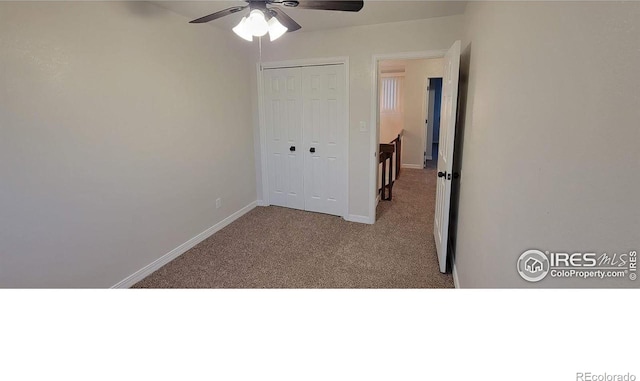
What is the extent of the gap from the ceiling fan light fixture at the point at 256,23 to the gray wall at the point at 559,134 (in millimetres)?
1317

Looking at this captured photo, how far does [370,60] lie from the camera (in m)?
3.49

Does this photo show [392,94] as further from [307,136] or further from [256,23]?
[256,23]

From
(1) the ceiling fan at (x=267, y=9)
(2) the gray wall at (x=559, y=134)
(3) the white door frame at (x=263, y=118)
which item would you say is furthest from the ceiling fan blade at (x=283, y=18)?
(3) the white door frame at (x=263, y=118)

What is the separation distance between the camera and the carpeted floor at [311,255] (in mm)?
2650

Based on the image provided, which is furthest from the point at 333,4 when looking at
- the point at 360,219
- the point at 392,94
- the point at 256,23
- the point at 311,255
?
the point at 392,94

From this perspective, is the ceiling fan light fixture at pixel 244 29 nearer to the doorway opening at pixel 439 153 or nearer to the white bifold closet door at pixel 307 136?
the doorway opening at pixel 439 153

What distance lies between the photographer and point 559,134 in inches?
33.0

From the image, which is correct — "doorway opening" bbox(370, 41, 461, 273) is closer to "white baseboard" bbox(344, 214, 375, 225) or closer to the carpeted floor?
"white baseboard" bbox(344, 214, 375, 225)

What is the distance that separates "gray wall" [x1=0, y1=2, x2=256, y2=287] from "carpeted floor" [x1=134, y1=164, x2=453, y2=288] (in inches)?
15.5

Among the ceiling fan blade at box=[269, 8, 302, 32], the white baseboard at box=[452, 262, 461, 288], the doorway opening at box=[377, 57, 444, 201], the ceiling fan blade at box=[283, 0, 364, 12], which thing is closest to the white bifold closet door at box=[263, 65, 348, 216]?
the ceiling fan blade at box=[269, 8, 302, 32]
